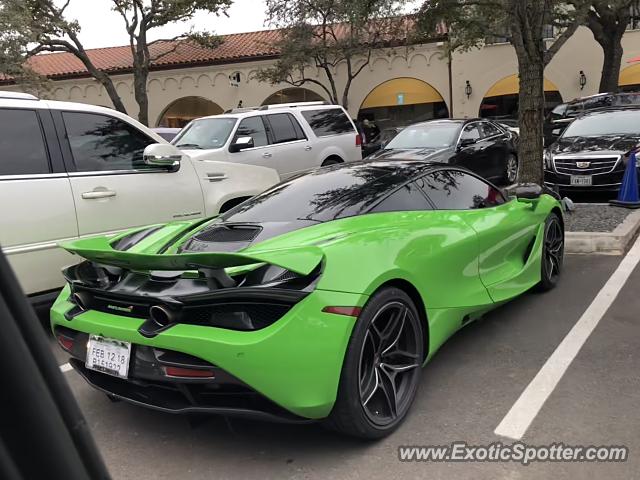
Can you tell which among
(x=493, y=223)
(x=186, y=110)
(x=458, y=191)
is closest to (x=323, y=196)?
(x=458, y=191)

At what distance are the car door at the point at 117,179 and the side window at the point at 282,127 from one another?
4.42 meters

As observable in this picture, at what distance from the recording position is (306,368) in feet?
8.39

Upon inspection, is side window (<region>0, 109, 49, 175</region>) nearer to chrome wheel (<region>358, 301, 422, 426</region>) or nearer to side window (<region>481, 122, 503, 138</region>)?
chrome wheel (<region>358, 301, 422, 426</region>)

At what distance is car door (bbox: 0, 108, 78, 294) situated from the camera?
166 inches

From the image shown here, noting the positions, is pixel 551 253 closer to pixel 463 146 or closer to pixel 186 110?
pixel 463 146

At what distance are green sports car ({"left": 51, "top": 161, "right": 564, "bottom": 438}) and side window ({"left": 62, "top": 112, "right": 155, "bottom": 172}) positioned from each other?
127 centimetres

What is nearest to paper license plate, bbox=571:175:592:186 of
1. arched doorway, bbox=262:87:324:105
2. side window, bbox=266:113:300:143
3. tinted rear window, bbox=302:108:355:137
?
tinted rear window, bbox=302:108:355:137

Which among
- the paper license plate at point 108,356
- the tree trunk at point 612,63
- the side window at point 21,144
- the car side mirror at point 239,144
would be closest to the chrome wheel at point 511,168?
the car side mirror at point 239,144

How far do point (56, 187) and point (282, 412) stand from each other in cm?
286

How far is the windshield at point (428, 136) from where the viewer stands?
1045cm

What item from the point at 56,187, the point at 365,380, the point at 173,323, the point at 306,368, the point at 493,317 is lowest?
the point at 493,317

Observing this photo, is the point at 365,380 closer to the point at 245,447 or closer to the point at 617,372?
the point at 245,447

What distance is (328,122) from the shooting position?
10.8 metres

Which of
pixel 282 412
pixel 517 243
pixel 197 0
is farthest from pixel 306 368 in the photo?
pixel 197 0
